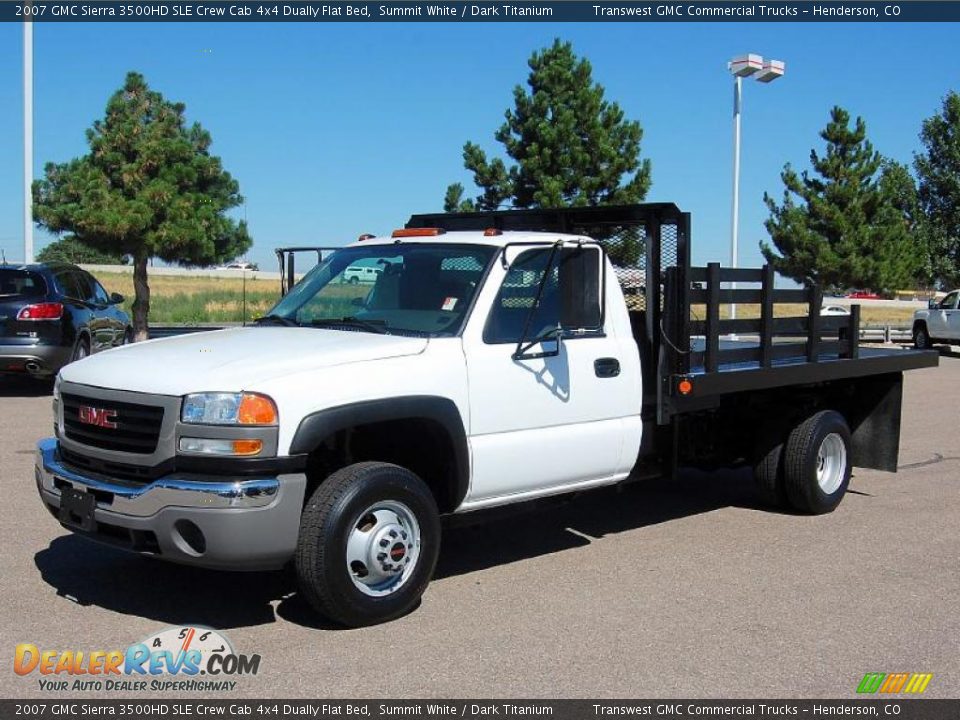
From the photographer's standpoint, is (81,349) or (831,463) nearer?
(831,463)

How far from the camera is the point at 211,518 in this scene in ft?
15.5

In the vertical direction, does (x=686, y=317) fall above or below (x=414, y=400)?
above

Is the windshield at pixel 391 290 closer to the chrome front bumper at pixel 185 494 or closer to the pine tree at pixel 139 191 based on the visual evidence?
the chrome front bumper at pixel 185 494

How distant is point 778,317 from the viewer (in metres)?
7.59

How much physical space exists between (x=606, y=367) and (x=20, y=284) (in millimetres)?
10016

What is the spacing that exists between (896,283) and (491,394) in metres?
36.5

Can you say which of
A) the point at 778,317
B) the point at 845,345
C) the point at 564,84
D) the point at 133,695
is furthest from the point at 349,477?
the point at 564,84

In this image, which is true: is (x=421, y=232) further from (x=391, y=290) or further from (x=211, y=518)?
(x=211, y=518)

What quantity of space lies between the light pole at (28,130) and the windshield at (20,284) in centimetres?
941

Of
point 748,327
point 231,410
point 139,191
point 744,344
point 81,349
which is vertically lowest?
point 81,349

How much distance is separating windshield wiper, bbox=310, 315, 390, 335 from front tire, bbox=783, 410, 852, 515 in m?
3.59

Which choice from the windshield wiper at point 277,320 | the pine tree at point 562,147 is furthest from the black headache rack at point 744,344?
the pine tree at point 562,147

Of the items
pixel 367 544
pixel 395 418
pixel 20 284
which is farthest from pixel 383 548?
pixel 20 284

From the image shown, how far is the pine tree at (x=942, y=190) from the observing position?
41938mm
